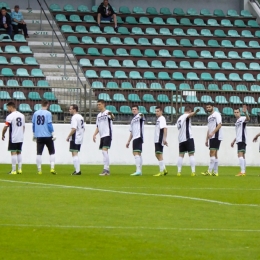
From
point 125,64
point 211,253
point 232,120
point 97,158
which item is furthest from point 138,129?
point 211,253

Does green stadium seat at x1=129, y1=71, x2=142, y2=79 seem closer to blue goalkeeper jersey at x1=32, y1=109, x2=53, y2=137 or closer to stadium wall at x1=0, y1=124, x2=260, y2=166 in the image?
stadium wall at x1=0, y1=124, x2=260, y2=166

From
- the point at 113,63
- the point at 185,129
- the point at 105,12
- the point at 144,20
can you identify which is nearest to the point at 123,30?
the point at 105,12

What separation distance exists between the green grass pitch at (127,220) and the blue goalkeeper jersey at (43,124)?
10.1ft

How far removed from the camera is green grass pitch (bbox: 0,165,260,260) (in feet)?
30.3

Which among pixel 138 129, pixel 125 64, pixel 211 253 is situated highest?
pixel 125 64

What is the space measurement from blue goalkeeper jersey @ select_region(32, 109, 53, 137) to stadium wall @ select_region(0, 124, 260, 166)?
18.2 ft

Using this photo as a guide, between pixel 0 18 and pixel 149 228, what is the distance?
24.2 m

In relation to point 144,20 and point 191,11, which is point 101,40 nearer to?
point 144,20

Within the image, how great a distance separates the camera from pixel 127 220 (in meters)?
11.7

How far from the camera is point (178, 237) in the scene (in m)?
10.3

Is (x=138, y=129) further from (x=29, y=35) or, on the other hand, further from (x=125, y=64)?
(x=29, y=35)

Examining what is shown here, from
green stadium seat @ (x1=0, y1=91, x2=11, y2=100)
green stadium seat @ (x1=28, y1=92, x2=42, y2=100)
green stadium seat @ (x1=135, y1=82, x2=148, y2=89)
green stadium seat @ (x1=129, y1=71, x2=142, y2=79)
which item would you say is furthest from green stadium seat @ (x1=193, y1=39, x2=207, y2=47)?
green stadium seat @ (x1=0, y1=91, x2=11, y2=100)

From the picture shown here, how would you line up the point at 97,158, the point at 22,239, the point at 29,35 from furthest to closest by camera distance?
the point at 29,35 → the point at 97,158 → the point at 22,239

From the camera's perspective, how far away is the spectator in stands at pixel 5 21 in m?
33.3
